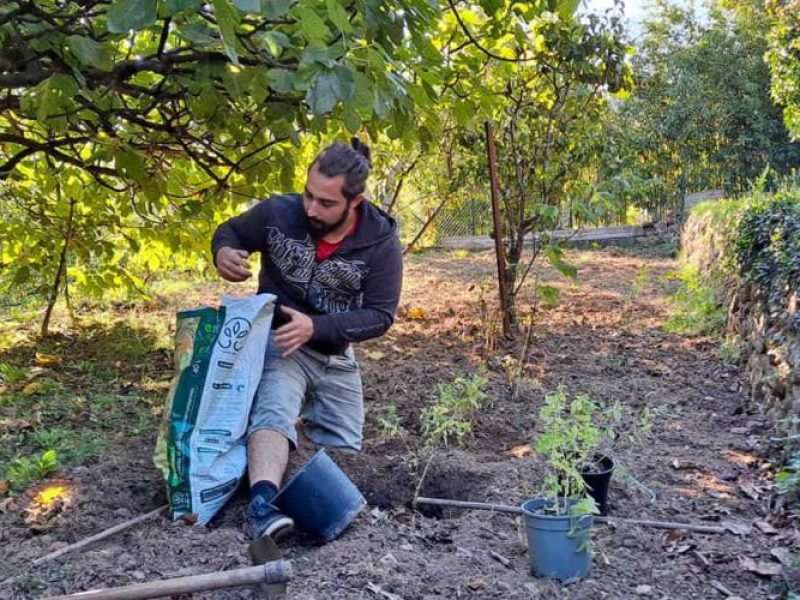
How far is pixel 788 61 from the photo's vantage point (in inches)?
440

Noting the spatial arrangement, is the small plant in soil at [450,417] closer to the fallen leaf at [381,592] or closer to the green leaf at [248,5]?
the fallen leaf at [381,592]

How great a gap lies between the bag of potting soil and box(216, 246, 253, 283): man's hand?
15cm

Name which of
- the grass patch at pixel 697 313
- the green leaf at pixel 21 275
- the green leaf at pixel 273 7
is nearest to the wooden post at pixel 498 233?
the grass patch at pixel 697 313

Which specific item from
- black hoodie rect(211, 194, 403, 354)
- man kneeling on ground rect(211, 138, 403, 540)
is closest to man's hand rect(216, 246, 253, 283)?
man kneeling on ground rect(211, 138, 403, 540)

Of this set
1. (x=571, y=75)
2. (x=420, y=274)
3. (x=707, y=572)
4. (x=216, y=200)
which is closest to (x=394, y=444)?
(x=707, y=572)

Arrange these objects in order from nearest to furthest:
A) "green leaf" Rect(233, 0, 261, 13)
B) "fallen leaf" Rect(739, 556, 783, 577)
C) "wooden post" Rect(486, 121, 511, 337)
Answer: "green leaf" Rect(233, 0, 261, 13) → "fallen leaf" Rect(739, 556, 783, 577) → "wooden post" Rect(486, 121, 511, 337)

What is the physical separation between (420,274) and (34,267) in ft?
20.3

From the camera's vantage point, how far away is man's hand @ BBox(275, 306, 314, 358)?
3.17 meters

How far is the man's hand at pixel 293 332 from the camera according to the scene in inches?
125

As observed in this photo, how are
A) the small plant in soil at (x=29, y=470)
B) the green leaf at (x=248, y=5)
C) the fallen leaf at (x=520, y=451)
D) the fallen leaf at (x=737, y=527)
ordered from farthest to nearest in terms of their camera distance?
the fallen leaf at (x=520, y=451), the small plant in soil at (x=29, y=470), the fallen leaf at (x=737, y=527), the green leaf at (x=248, y=5)

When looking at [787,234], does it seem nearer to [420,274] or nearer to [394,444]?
[394,444]

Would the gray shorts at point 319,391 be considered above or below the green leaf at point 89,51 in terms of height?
below

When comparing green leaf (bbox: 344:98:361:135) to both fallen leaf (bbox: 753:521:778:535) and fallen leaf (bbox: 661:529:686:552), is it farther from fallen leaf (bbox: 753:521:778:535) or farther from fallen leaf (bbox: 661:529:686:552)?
fallen leaf (bbox: 753:521:778:535)

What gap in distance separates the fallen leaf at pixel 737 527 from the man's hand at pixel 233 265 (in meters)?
2.08
